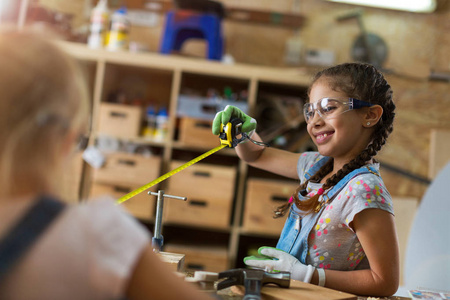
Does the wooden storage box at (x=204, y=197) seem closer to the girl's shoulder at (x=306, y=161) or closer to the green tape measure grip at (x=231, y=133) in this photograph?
the girl's shoulder at (x=306, y=161)

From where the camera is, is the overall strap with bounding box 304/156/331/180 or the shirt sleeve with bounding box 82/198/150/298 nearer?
the shirt sleeve with bounding box 82/198/150/298

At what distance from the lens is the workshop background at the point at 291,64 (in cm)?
310

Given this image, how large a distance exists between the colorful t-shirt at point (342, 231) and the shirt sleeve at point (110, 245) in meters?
0.70

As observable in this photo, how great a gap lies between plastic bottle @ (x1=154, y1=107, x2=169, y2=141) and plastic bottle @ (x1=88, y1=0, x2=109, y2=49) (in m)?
0.61

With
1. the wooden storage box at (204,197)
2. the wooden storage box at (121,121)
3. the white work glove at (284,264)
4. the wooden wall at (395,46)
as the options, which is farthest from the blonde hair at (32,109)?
the wooden wall at (395,46)

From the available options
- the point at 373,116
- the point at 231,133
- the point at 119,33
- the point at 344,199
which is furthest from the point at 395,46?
the point at 344,199

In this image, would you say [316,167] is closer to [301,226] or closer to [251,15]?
[301,226]

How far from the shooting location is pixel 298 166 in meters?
1.60

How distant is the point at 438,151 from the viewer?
3.23 meters

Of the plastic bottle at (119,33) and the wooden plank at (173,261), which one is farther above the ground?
the plastic bottle at (119,33)

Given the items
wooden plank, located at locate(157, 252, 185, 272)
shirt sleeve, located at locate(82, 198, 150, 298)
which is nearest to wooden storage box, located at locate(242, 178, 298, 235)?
wooden plank, located at locate(157, 252, 185, 272)

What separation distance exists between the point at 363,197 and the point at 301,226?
0.23 metres

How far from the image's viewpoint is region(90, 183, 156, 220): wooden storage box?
304cm

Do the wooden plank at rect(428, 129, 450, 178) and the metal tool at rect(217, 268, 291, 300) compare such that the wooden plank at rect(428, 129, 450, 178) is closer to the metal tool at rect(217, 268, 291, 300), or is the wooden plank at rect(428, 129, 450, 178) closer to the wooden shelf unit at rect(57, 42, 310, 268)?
the wooden shelf unit at rect(57, 42, 310, 268)
